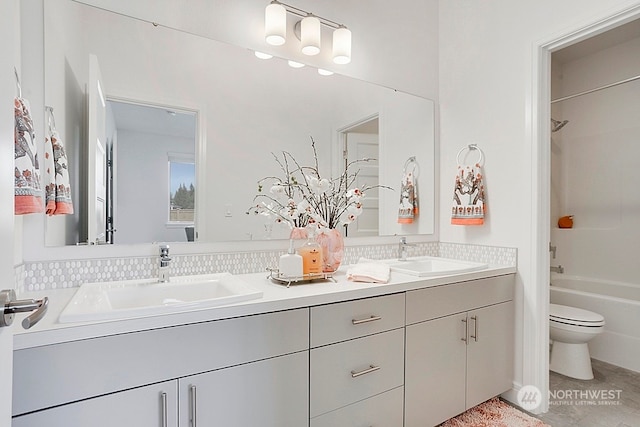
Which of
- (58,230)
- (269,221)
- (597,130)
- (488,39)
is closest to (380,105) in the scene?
(488,39)

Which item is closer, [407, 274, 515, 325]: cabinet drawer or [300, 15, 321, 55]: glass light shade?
[407, 274, 515, 325]: cabinet drawer

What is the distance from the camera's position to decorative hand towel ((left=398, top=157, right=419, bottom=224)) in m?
2.32

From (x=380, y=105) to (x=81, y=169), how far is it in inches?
65.8

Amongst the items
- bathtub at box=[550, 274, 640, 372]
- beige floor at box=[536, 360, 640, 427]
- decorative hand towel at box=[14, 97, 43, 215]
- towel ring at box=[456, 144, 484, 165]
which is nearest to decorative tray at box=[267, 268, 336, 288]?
decorative hand towel at box=[14, 97, 43, 215]

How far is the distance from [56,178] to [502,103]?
2.32 metres

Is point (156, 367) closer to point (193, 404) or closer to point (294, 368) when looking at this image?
point (193, 404)

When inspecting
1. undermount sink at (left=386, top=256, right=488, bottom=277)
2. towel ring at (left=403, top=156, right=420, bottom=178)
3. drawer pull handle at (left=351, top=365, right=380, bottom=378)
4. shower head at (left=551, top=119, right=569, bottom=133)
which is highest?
shower head at (left=551, top=119, right=569, bottom=133)

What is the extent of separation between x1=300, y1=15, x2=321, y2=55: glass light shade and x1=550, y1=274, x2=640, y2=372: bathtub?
2862 mm

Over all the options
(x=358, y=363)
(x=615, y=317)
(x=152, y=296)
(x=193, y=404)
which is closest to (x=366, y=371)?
(x=358, y=363)

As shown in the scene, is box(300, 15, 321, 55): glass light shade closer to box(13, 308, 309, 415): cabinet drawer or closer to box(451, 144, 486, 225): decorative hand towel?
box(451, 144, 486, 225): decorative hand towel

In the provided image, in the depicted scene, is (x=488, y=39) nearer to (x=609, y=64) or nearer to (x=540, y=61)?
(x=540, y=61)

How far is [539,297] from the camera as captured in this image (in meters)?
1.94

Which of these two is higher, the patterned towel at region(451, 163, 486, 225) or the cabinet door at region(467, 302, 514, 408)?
the patterned towel at region(451, 163, 486, 225)

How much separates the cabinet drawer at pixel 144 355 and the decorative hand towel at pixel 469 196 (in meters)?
1.42
